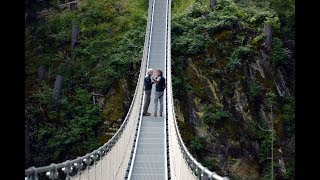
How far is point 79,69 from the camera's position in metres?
16.8

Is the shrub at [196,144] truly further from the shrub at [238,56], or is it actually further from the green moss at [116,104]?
the shrub at [238,56]

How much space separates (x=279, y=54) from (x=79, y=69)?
775 cm

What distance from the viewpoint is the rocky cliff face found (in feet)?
47.5

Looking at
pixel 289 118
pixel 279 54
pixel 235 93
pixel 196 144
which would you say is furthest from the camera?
pixel 279 54

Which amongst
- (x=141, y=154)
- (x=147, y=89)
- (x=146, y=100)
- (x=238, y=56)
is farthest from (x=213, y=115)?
(x=141, y=154)

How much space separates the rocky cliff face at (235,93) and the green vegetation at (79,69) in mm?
2068

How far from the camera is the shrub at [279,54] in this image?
16516mm

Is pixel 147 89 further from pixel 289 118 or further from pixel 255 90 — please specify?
pixel 289 118

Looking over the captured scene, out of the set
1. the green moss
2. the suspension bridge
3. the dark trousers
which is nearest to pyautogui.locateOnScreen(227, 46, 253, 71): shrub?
the suspension bridge

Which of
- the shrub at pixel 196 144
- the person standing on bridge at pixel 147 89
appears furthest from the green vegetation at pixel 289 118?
the person standing on bridge at pixel 147 89

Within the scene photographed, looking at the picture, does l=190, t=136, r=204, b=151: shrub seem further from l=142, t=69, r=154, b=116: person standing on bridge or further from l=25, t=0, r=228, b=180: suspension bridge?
l=142, t=69, r=154, b=116: person standing on bridge
